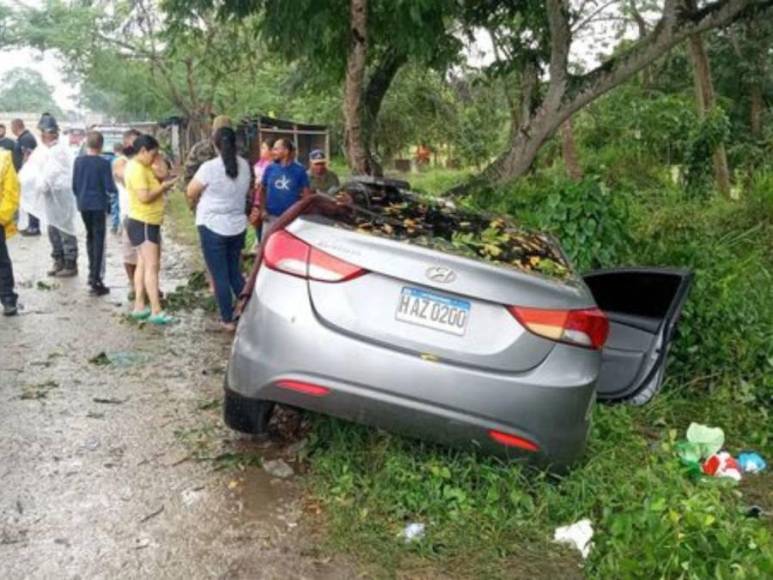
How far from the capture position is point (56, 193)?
343 inches

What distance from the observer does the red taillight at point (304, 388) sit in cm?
330

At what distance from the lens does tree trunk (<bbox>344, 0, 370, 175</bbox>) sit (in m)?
7.20

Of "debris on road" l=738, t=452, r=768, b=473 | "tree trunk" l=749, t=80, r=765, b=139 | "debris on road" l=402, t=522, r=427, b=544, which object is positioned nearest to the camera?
"debris on road" l=402, t=522, r=427, b=544

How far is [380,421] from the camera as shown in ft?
10.9

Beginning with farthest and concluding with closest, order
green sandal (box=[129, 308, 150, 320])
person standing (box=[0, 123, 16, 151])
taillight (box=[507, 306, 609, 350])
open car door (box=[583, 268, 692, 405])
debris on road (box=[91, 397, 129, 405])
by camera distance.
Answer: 1. person standing (box=[0, 123, 16, 151])
2. green sandal (box=[129, 308, 150, 320])
3. open car door (box=[583, 268, 692, 405])
4. debris on road (box=[91, 397, 129, 405])
5. taillight (box=[507, 306, 609, 350])

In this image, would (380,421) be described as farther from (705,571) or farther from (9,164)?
(9,164)

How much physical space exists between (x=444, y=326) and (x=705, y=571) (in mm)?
1327

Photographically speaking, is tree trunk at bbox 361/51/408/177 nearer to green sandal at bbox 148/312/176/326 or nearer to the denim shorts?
the denim shorts

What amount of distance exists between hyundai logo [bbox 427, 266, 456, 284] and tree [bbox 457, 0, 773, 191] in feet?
15.7

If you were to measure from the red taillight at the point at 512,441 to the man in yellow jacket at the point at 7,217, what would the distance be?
202 inches

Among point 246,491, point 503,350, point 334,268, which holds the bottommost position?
point 246,491

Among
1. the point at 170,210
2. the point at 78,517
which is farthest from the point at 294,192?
the point at 170,210

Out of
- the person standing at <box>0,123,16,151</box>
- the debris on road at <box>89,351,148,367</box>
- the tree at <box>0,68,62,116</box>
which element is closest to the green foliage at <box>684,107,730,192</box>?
the debris on road at <box>89,351,148,367</box>

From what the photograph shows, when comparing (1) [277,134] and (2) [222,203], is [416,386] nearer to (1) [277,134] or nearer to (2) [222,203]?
(2) [222,203]
